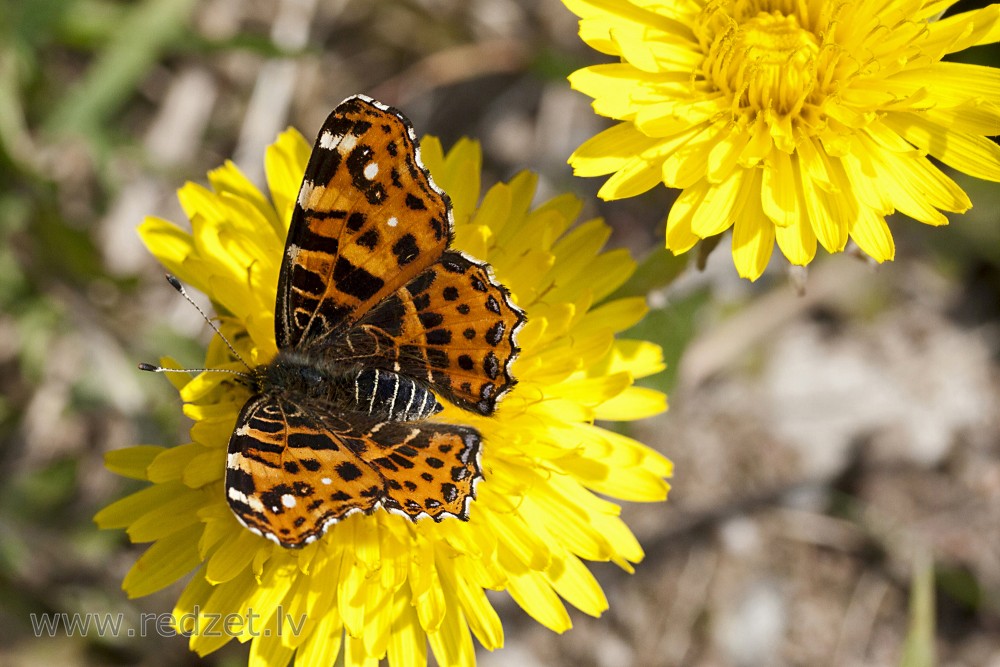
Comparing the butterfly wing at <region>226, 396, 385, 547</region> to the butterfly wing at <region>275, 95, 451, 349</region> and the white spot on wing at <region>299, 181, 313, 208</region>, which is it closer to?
the butterfly wing at <region>275, 95, 451, 349</region>

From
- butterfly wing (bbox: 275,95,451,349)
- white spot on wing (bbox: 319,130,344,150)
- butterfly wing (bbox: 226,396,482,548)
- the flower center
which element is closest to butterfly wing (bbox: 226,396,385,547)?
butterfly wing (bbox: 226,396,482,548)

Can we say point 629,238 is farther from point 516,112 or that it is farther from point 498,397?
point 498,397

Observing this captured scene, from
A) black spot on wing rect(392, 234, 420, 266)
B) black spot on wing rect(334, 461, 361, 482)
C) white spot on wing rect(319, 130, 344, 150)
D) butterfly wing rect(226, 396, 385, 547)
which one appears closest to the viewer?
butterfly wing rect(226, 396, 385, 547)

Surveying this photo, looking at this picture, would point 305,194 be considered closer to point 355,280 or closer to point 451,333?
point 355,280

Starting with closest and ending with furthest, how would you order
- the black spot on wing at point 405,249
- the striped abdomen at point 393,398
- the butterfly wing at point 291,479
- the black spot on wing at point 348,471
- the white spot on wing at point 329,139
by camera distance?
the butterfly wing at point 291,479
the black spot on wing at point 348,471
the white spot on wing at point 329,139
the black spot on wing at point 405,249
the striped abdomen at point 393,398

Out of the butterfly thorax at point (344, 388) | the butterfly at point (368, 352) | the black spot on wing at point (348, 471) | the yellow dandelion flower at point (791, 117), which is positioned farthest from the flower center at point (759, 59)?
the black spot on wing at point (348, 471)

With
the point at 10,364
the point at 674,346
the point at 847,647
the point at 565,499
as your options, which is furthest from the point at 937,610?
the point at 10,364

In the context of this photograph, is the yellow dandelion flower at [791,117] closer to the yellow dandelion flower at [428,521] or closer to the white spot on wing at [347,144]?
the yellow dandelion flower at [428,521]
